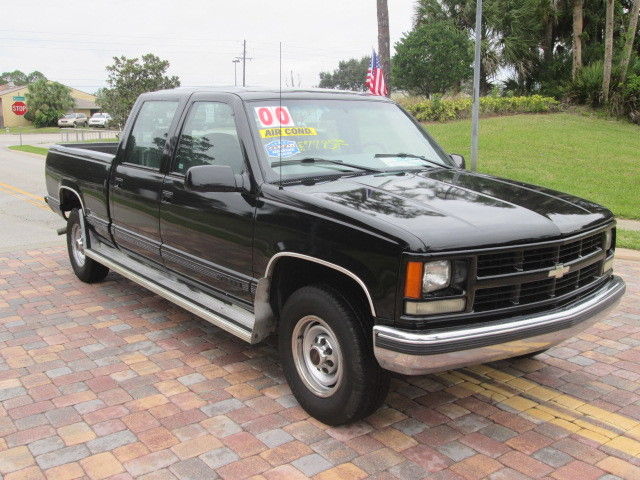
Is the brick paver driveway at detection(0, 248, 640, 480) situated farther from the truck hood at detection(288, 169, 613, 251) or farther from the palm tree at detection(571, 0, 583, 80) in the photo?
the palm tree at detection(571, 0, 583, 80)

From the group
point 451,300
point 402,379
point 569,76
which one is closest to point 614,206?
point 402,379

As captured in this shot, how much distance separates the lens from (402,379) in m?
4.36

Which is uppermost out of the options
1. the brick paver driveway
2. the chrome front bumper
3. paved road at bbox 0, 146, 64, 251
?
the chrome front bumper

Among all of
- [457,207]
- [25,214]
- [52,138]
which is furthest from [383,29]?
[52,138]

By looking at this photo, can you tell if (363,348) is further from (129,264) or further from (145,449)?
(129,264)

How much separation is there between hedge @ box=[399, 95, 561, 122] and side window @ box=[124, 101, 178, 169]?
21.8 meters

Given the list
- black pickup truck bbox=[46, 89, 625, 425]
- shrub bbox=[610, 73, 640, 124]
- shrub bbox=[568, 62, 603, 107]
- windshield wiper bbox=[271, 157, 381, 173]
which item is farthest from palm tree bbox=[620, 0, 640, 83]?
windshield wiper bbox=[271, 157, 381, 173]

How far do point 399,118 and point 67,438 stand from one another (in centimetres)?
328

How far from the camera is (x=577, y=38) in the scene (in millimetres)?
28625

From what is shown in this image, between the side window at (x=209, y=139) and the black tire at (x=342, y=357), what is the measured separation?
1.11 metres

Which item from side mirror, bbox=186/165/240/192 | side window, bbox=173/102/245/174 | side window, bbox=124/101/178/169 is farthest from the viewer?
side window, bbox=124/101/178/169

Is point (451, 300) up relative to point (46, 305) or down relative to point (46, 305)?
up

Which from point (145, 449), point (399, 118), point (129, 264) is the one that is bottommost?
point (145, 449)

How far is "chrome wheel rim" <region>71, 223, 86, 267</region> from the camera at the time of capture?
669 cm
